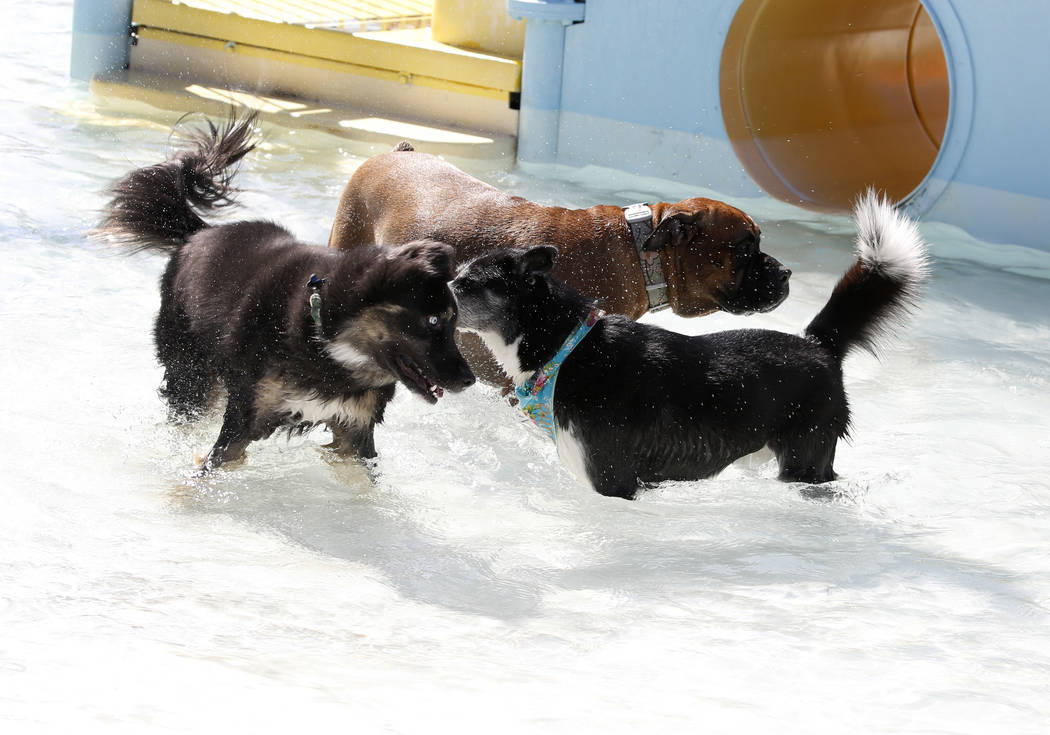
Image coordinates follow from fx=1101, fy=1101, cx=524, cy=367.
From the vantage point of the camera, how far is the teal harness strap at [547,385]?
4.29 metres

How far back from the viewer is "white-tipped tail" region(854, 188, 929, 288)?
4.44 m

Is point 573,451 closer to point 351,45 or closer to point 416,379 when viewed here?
point 416,379

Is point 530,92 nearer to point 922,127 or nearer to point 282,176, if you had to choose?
point 282,176

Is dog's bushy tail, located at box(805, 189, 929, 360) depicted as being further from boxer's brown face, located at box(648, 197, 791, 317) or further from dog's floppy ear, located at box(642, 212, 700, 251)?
dog's floppy ear, located at box(642, 212, 700, 251)

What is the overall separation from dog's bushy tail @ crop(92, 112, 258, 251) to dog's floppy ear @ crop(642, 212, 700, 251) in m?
1.92

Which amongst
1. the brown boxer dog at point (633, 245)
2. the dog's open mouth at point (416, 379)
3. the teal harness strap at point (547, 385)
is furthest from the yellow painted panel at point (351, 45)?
the dog's open mouth at point (416, 379)

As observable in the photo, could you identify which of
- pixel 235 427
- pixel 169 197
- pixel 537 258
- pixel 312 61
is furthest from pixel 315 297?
pixel 312 61

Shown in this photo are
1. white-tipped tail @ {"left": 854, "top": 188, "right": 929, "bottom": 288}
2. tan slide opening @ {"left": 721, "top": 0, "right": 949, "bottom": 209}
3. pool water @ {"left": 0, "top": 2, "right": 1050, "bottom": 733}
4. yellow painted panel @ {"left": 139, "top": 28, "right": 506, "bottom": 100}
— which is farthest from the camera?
yellow painted panel @ {"left": 139, "top": 28, "right": 506, "bottom": 100}

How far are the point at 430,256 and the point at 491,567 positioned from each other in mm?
1137

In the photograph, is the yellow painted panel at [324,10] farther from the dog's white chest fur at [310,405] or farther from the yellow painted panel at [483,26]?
the dog's white chest fur at [310,405]

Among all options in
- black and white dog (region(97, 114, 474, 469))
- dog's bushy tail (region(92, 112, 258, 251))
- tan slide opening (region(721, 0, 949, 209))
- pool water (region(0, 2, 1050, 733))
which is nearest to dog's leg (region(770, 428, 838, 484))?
pool water (region(0, 2, 1050, 733))

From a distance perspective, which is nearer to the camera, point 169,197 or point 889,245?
point 889,245

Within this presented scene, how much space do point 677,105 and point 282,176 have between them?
3360mm

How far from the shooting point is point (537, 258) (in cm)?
431
